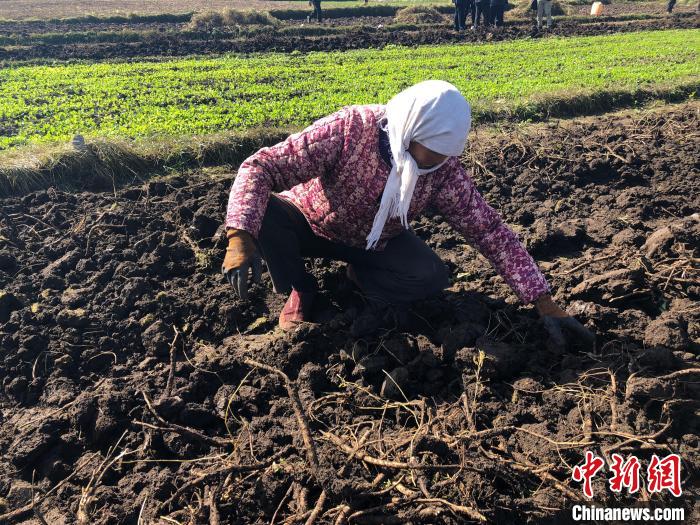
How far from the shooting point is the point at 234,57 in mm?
15969

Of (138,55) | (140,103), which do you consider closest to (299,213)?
(140,103)

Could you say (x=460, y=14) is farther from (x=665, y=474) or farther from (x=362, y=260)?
(x=665, y=474)

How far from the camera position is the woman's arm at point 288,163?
3.01m

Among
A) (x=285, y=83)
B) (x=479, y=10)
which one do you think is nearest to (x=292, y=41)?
(x=479, y=10)

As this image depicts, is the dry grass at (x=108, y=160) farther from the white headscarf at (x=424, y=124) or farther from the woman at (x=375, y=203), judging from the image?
the white headscarf at (x=424, y=124)

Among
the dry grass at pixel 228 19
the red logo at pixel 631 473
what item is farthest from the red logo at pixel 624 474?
the dry grass at pixel 228 19

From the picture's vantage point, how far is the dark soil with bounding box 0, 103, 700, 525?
2.32 m

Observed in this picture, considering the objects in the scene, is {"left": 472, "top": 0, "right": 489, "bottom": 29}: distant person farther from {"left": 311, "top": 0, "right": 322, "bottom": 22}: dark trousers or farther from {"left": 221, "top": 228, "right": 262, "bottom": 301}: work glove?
{"left": 221, "top": 228, "right": 262, "bottom": 301}: work glove

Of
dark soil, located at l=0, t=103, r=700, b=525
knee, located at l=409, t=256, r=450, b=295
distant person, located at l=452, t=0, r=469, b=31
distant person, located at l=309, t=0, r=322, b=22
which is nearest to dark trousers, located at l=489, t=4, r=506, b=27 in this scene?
distant person, located at l=452, t=0, r=469, b=31

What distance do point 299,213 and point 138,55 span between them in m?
15.2

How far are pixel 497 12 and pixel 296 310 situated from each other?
2194cm

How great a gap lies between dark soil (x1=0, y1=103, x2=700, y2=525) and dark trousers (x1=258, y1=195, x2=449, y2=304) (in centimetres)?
16

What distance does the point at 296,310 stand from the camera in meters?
3.52

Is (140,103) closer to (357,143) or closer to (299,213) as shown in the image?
(299,213)
